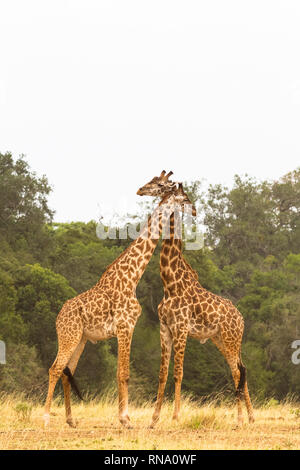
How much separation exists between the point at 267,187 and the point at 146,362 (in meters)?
25.0

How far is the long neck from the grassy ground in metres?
2.17

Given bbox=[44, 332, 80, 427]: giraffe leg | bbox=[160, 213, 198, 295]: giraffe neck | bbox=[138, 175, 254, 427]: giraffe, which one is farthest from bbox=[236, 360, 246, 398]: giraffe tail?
bbox=[44, 332, 80, 427]: giraffe leg

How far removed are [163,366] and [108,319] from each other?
1049 mm

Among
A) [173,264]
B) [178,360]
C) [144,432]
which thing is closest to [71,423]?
[144,432]

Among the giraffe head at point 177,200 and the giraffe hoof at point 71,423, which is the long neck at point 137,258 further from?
the giraffe hoof at point 71,423

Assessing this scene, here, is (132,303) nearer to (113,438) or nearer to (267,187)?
(113,438)

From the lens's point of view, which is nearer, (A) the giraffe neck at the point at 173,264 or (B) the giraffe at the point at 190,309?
(B) the giraffe at the point at 190,309

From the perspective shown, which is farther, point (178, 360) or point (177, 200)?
point (177, 200)

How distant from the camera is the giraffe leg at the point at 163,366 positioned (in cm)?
1080

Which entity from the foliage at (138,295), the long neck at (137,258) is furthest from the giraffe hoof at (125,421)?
the foliage at (138,295)

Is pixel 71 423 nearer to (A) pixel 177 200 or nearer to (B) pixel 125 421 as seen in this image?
(B) pixel 125 421

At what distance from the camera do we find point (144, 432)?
9.89m

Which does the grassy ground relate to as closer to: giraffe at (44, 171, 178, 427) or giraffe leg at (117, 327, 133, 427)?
giraffe leg at (117, 327, 133, 427)

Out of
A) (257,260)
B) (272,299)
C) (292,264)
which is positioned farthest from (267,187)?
(272,299)
